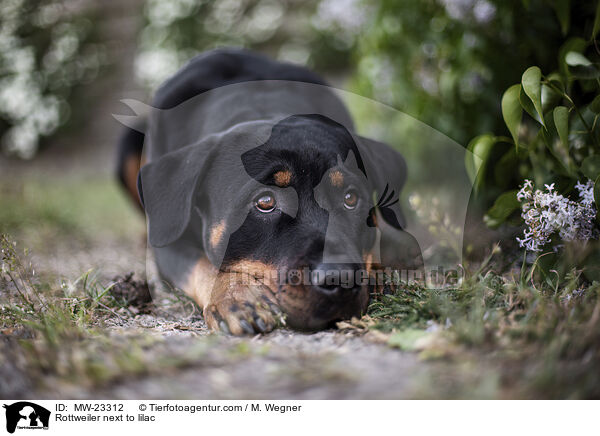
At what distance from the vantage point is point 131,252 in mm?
3820

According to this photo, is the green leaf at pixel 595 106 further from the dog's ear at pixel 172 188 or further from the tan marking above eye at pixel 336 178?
the dog's ear at pixel 172 188

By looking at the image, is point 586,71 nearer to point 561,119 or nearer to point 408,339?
point 561,119

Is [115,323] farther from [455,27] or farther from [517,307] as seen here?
[455,27]

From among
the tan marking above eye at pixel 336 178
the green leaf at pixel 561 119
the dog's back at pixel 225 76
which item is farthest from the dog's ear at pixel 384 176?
the green leaf at pixel 561 119

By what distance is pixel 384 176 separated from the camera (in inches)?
97.0

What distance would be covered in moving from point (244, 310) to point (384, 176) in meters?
1.04

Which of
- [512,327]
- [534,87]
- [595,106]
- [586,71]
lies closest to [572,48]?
[586,71]

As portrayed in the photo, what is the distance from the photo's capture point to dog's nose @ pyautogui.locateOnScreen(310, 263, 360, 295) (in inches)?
69.2
